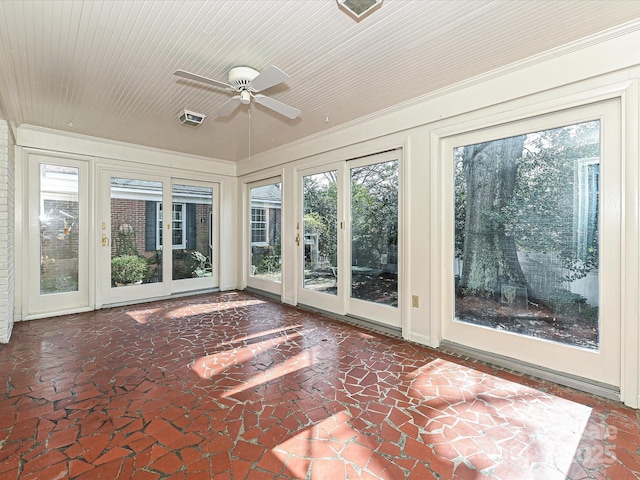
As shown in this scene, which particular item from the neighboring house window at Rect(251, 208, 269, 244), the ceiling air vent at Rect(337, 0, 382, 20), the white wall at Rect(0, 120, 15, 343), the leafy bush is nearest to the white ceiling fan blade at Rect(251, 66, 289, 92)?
the ceiling air vent at Rect(337, 0, 382, 20)

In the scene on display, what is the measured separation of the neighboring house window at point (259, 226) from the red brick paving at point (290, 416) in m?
2.71

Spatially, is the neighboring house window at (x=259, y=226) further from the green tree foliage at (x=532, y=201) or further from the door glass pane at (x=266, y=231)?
the green tree foliage at (x=532, y=201)

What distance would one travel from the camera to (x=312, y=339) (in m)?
3.43

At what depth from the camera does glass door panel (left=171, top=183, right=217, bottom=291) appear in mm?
5539

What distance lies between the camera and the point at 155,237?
529 centimetres

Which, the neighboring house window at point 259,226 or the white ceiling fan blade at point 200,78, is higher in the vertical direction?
the white ceiling fan blade at point 200,78

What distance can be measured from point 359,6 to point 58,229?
4865 millimetres

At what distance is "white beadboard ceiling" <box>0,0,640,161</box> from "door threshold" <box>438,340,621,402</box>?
2.50 metres

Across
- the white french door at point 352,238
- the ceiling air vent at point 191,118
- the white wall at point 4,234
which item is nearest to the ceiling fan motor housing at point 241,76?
the ceiling air vent at point 191,118

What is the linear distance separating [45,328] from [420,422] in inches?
172

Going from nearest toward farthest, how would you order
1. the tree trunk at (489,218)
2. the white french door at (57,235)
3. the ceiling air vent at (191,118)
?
the tree trunk at (489,218) → the ceiling air vent at (191,118) → the white french door at (57,235)

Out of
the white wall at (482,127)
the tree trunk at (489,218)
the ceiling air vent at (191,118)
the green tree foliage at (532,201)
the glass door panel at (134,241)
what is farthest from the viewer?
the glass door panel at (134,241)

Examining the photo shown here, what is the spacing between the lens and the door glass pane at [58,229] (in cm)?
435

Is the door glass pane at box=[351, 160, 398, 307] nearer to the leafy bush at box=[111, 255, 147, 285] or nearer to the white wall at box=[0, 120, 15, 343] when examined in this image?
the leafy bush at box=[111, 255, 147, 285]
